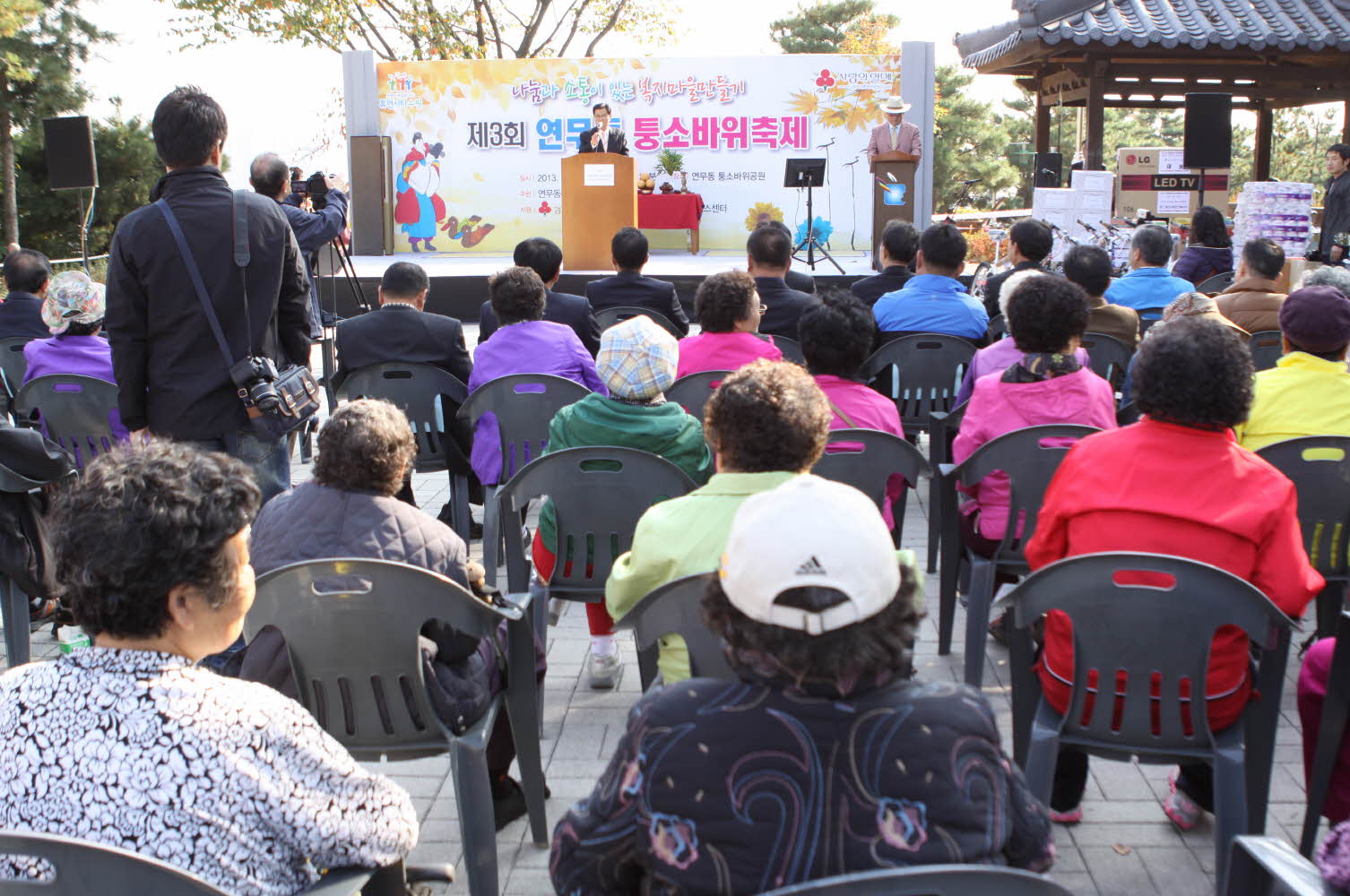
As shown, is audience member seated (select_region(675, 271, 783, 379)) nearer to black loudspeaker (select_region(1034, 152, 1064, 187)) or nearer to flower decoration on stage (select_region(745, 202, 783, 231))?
black loudspeaker (select_region(1034, 152, 1064, 187))

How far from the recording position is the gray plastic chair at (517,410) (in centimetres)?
390

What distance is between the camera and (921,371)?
472 cm

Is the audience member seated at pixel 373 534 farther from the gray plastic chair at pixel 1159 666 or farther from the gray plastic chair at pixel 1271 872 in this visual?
the gray plastic chair at pixel 1271 872

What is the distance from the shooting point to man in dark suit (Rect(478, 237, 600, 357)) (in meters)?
5.20

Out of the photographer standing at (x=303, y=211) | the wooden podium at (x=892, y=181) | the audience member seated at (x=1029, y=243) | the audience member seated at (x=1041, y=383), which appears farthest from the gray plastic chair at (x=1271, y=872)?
the wooden podium at (x=892, y=181)

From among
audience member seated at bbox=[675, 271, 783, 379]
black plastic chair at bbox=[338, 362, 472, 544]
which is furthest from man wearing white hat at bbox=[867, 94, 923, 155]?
black plastic chair at bbox=[338, 362, 472, 544]

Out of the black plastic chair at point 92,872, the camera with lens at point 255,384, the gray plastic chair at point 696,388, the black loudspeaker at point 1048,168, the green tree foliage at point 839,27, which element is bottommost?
the black plastic chair at point 92,872

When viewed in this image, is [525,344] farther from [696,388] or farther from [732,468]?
[732,468]

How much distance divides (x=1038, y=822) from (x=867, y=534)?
41 centimetres

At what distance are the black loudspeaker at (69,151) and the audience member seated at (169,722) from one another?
9677 millimetres

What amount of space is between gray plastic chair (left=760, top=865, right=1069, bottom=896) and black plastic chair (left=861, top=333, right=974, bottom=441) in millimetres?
3470

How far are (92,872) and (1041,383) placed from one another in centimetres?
279

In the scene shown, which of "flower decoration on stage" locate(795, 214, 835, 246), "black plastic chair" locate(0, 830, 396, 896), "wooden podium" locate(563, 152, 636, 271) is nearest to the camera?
"black plastic chair" locate(0, 830, 396, 896)

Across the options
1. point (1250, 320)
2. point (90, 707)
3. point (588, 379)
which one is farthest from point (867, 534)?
point (1250, 320)
